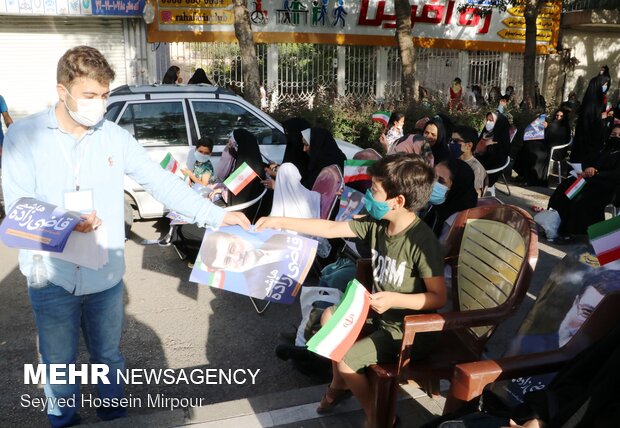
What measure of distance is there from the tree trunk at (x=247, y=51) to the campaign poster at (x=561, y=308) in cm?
867

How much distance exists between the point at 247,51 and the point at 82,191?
896 cm

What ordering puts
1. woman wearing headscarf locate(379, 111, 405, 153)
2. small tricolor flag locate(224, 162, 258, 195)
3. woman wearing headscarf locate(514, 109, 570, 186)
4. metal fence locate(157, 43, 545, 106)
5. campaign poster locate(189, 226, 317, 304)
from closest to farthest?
campaign poster locate(189, 226, 317, 304)
small tricolor flag locate(224, 162, 258, 195)
woman wearing headscarf locate(379, 111, 405, 153)
woman wearing headscarf locate(514, 109, 570, 186)
metal fence locate(157, 43, 545, 106)

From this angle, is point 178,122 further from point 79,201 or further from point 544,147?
point 544,147

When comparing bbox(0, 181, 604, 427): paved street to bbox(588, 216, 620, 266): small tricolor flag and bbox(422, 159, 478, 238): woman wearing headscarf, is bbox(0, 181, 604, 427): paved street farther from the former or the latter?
bbox(588, 216, 620, 266): small tricolor flag

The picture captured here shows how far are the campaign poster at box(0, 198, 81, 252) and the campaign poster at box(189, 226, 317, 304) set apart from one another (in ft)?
3.38

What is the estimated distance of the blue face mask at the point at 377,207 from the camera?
2.84 metres

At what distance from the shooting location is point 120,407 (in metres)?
→ 3.04

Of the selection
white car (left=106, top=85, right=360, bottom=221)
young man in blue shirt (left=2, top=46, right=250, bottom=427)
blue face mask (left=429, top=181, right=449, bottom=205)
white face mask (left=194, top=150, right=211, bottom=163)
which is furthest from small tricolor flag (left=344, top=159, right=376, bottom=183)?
young man in blue shirt (left=2, top=46, right=250, bottom=427)

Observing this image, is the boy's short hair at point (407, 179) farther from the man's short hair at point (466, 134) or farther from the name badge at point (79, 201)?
the man's short hair at point (466, 134)

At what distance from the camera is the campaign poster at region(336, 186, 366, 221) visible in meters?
5.12

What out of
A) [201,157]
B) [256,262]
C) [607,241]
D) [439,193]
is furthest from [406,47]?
[607,241]

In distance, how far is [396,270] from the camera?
9.21 feet

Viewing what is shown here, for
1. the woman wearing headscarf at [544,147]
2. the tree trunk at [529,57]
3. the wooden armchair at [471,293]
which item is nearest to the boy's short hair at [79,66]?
the wooden armchair at [471,293]

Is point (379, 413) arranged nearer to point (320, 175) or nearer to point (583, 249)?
Result: point (583, 249)
